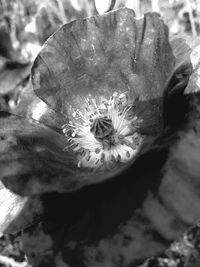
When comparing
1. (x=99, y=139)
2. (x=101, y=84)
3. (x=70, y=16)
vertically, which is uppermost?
(x=101, y=84)

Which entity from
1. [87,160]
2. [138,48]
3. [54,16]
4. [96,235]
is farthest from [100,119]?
[54,16]

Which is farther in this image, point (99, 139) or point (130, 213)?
point (99, 139)

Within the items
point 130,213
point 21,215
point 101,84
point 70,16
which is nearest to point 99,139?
point 101,84

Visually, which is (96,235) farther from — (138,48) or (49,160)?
(138,48)

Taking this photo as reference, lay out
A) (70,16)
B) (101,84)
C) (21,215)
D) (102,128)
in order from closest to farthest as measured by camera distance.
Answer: (21,215), (102,128), (101,84), (70,16)

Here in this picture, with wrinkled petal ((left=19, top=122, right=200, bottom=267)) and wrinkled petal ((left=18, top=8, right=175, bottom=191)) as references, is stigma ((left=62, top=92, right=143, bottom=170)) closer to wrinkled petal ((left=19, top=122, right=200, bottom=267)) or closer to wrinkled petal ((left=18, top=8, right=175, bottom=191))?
wrinkled petal ((left=18, top=8, right=175, bottom=191))

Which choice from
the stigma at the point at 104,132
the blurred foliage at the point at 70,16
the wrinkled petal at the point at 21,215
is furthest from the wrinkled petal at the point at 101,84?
the blurred foliage at the point at 70,16

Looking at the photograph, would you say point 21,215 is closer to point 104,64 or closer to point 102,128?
point 102,128
